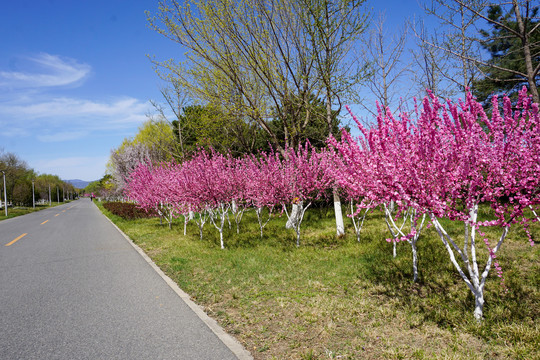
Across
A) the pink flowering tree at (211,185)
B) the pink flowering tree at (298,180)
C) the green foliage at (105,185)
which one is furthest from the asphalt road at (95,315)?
the green foliage at (105,185)

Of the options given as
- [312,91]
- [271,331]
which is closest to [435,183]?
[271,331]

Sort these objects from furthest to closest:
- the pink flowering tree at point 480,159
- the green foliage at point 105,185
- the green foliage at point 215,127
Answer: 1. the green foliage at point 105,185
2. the green foliage at point 215,127
3. the pink flowering tree at point 480,159

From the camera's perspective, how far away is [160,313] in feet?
16.1

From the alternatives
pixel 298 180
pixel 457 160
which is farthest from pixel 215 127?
pixel 457 160

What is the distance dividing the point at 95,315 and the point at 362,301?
4246 millimetres

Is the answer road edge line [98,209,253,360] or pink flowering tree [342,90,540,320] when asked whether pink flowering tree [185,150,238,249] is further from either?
pink flowering tree [342,90,540,320]

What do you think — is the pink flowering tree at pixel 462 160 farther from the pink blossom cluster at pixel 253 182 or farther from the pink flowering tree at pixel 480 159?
the pink blossom cluster at pixel 253 182

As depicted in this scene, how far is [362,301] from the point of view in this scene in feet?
16.6

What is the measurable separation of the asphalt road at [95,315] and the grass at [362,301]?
546 millimetres

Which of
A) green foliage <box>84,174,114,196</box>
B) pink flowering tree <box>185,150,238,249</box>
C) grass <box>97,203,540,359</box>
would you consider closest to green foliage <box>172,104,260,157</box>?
pink flowering tree <box>185,150,238,249</box>

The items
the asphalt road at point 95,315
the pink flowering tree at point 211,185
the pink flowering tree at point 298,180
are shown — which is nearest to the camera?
the asphalt road at point 95,315

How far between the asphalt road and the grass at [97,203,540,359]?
0.55 meters

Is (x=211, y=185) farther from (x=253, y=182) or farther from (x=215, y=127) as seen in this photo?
(x=215, y=127)

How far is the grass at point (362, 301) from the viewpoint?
12.0ft
